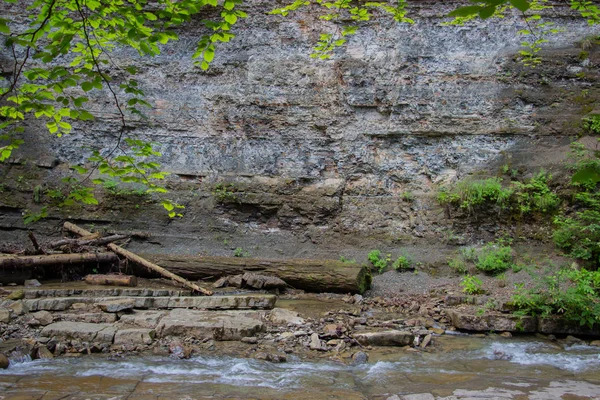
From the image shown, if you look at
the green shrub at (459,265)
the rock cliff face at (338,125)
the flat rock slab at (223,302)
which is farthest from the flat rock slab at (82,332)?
the green shrub at (459,265)

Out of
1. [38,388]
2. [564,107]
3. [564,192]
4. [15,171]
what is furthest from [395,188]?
[15,171]

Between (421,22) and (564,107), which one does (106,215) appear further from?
(564,107)

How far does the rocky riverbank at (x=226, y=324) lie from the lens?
5.04 m

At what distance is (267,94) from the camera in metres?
11.9

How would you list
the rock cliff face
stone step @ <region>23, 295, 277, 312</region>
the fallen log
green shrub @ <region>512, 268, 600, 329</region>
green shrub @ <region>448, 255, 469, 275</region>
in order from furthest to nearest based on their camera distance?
the rock cliff face
green shrub @ <region>448, 255, 469, 275</region>
the fallen log
stone step @ <region>23, 295, 277, 312</region>
green shrub @ <region>512, 268, 600, 329</region>

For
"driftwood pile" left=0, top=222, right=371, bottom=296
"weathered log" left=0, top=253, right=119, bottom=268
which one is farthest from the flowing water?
"weathered log" left=0, top=253, right=119, bottom=268

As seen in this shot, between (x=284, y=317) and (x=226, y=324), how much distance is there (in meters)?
1.03

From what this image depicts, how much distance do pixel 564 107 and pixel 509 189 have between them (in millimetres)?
2965

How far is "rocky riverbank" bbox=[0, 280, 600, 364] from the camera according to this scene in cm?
504

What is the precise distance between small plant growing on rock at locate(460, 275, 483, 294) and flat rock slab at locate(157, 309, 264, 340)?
13.8 ft

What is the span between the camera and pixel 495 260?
29.1 ft

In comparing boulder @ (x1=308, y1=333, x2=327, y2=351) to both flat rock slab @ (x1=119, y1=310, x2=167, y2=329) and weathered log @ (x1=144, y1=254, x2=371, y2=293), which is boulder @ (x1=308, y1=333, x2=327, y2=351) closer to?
flat rock slab @ (x1=119, y1=310, x2=167, y2=329)

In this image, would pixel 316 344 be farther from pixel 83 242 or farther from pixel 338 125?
pixel 338 125

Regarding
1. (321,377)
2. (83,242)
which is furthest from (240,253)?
(321,377)
